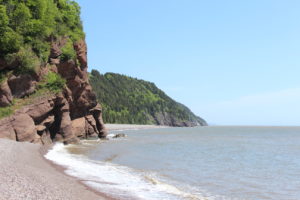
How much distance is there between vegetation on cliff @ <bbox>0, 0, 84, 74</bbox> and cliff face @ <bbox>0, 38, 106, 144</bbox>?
1.37 metres

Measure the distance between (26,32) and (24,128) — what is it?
42.6ft

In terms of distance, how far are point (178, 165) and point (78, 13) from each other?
44.8 metres

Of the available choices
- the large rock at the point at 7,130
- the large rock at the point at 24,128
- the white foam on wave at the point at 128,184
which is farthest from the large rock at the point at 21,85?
the white foam on wave at the point at 128,184

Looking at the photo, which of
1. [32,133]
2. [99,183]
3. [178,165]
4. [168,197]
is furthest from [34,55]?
[168,197]

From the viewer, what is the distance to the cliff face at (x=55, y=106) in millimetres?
35531

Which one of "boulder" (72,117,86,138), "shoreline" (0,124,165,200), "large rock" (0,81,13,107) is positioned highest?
"large rock" (0,81,13,107)

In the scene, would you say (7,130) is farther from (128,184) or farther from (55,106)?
(128,184)

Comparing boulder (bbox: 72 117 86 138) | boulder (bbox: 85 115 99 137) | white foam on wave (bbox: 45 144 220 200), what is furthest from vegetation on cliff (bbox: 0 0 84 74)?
white foam on wave (bbox: 45 144 220 200)

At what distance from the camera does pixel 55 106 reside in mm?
48031

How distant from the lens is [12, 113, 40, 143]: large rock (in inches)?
1378

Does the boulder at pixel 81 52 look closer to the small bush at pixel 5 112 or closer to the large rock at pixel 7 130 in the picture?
the small bush at pixel 5 112

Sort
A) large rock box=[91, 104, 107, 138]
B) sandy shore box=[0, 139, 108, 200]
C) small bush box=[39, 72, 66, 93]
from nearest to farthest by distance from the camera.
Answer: sandy shore box=[0, 139, 108, 200], small bush box=[39, 72, 66, 93], large rock box=[91, 104, 107, 138]

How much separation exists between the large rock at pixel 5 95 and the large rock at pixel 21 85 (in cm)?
145

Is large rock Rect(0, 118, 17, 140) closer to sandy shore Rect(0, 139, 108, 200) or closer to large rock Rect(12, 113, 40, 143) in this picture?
large rock Rect(12, 113, 40, 143)
